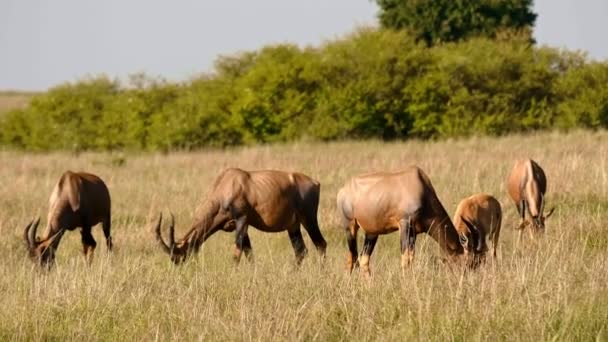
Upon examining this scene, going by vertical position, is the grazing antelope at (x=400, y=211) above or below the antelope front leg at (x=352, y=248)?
above

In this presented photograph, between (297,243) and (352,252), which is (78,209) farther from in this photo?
(352,252)

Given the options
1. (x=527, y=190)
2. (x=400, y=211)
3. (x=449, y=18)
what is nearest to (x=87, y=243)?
(x=400, y=211)

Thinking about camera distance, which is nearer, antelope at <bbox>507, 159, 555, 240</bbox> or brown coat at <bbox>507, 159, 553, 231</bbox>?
antelope at <bbox>507, 159, 555, 240</bbox>

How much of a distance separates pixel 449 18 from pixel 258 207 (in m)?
40.5

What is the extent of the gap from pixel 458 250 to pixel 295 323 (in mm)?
3439

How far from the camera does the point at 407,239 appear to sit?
1059 centimetres

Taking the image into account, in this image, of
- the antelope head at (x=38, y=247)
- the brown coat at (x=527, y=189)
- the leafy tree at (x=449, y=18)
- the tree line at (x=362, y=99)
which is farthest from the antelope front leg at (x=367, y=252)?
the leafy tree at (x=449, y=18)

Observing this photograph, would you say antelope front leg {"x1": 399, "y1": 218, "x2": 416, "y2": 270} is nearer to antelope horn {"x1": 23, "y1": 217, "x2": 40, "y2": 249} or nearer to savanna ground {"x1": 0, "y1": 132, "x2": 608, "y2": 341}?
savanna ground {"x1": 0, "y1": 132, "x2": 608, "y2": 341}

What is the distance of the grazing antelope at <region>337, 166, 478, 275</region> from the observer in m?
10.5

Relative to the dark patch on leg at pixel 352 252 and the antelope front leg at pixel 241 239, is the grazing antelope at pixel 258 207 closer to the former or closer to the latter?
the antelope front leg at pixel 241 239

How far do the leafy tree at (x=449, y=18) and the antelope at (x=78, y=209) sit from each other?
126 feet

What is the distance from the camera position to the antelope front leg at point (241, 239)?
11.8 metres

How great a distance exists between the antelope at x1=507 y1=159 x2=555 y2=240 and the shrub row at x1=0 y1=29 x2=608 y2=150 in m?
16.7

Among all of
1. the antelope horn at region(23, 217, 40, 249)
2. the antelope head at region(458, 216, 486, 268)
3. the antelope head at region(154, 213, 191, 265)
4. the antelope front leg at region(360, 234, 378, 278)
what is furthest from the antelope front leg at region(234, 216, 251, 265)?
the antelope head at region(458, 216, 486, 268)
